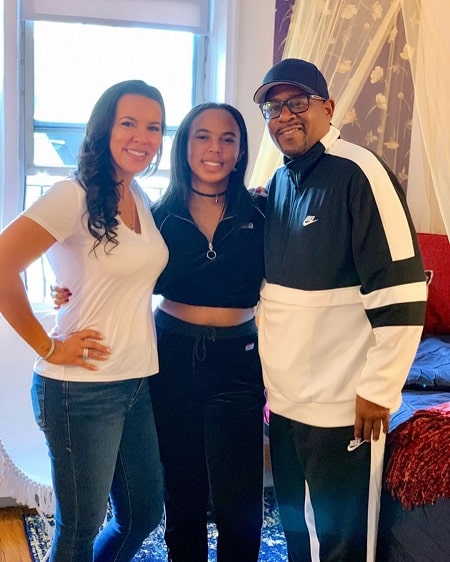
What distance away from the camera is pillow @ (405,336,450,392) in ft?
6.70

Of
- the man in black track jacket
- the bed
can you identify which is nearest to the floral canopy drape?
the man in black track jacket

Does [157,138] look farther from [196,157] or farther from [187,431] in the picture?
[187,431]

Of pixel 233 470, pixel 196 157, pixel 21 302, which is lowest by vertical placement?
pixel 233 470

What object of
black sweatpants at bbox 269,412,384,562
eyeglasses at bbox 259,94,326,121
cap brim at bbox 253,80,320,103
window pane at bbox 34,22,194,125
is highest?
window pane at bbox 34,22,194,125

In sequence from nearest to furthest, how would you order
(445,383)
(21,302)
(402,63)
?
(21,302) < (445,383) < (402,63)

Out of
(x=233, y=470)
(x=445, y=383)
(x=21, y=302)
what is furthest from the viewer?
(x=445, y=383)

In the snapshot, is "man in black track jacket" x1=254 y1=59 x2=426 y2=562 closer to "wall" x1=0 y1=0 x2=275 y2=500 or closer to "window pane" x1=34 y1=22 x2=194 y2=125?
"wall" x1=0 y1=0 x2=275 y2=500

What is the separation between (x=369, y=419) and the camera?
4.82ft

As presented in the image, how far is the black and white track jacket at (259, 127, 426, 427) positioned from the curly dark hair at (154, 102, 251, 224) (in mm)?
175

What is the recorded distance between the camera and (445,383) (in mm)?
2045

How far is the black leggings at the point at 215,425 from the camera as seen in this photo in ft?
5.53

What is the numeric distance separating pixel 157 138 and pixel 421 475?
104 centimetres

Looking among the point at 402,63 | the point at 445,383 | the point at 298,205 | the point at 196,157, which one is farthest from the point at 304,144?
the point at 402,63

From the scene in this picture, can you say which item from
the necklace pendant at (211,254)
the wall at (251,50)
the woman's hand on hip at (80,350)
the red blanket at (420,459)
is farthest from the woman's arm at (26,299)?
the wall at (251,50)
